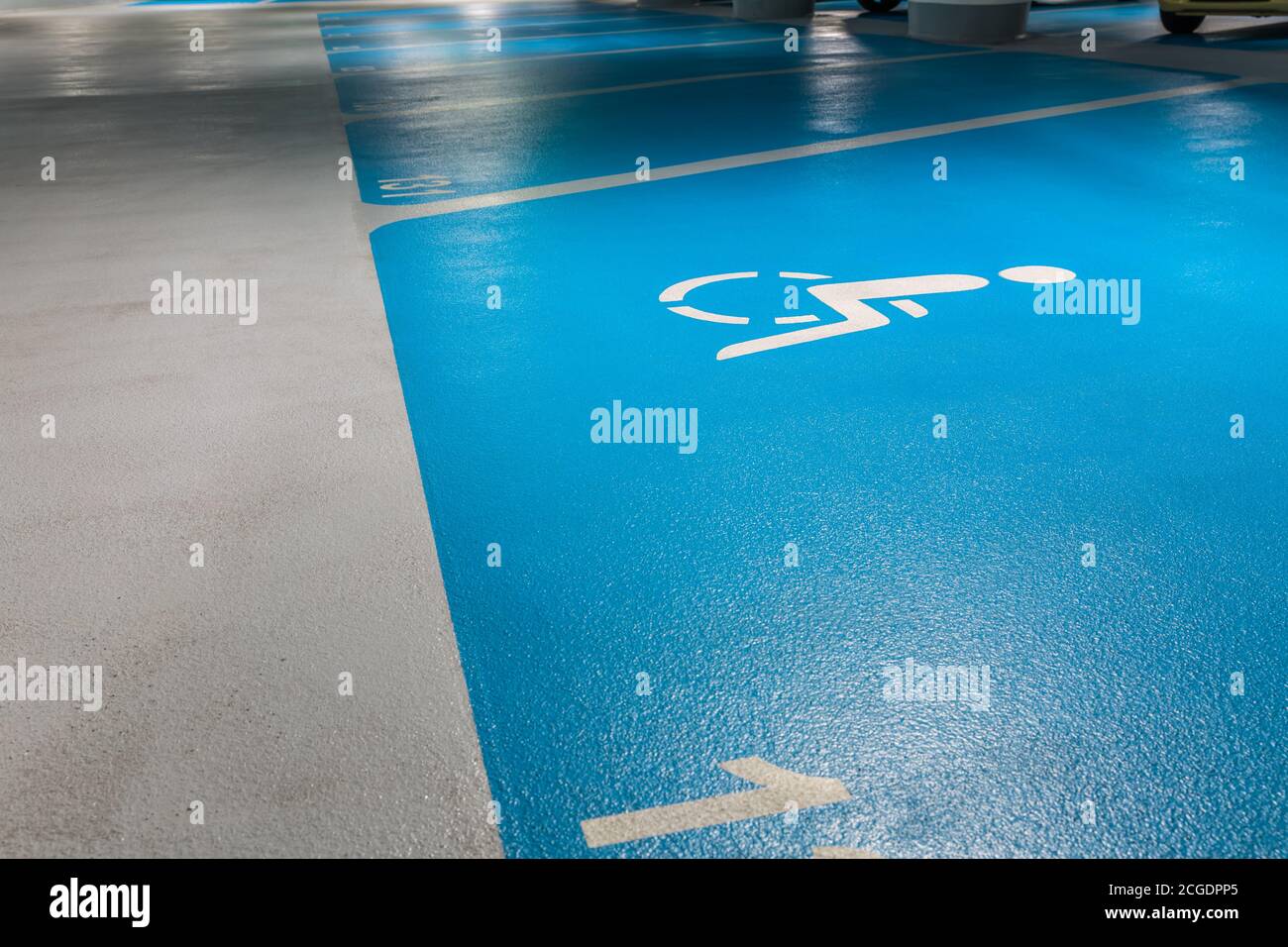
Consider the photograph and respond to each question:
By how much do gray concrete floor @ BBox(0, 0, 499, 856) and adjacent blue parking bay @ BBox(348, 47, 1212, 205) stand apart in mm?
1666

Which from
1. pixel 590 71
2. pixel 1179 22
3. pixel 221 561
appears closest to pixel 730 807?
pixel 221 561

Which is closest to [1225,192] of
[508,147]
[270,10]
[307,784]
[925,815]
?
[508,147]

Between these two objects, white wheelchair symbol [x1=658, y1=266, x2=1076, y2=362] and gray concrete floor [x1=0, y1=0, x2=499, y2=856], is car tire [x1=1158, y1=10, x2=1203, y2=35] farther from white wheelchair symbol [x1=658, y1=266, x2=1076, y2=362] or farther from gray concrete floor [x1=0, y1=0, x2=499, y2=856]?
gray concrete floor [x1=0, y1=0, x2=499, y2=856]

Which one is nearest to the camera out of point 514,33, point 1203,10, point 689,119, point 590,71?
point 689,119

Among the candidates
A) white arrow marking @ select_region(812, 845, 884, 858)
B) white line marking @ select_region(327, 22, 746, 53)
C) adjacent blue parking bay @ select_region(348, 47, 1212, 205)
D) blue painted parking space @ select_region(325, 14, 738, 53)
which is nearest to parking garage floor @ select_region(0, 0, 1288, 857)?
white arrow marking @ select_region(812, 845, 884, 858)

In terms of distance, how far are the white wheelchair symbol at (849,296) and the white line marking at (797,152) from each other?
7.52ft

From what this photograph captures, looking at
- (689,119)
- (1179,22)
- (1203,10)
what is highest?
(1203,10)

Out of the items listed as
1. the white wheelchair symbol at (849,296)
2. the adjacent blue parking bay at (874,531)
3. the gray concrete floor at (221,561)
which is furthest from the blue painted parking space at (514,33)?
the adjacent blue parking bay at (874,531)

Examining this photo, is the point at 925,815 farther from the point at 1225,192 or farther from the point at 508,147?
the point at 508,147

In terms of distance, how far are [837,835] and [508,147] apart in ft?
Result: 26.2

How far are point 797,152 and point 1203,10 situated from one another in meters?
8.55

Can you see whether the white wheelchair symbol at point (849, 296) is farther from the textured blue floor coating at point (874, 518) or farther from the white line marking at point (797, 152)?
the white line marking at point (797, 152)

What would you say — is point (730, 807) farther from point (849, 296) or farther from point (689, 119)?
point (689, 119)

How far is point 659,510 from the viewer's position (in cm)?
348
